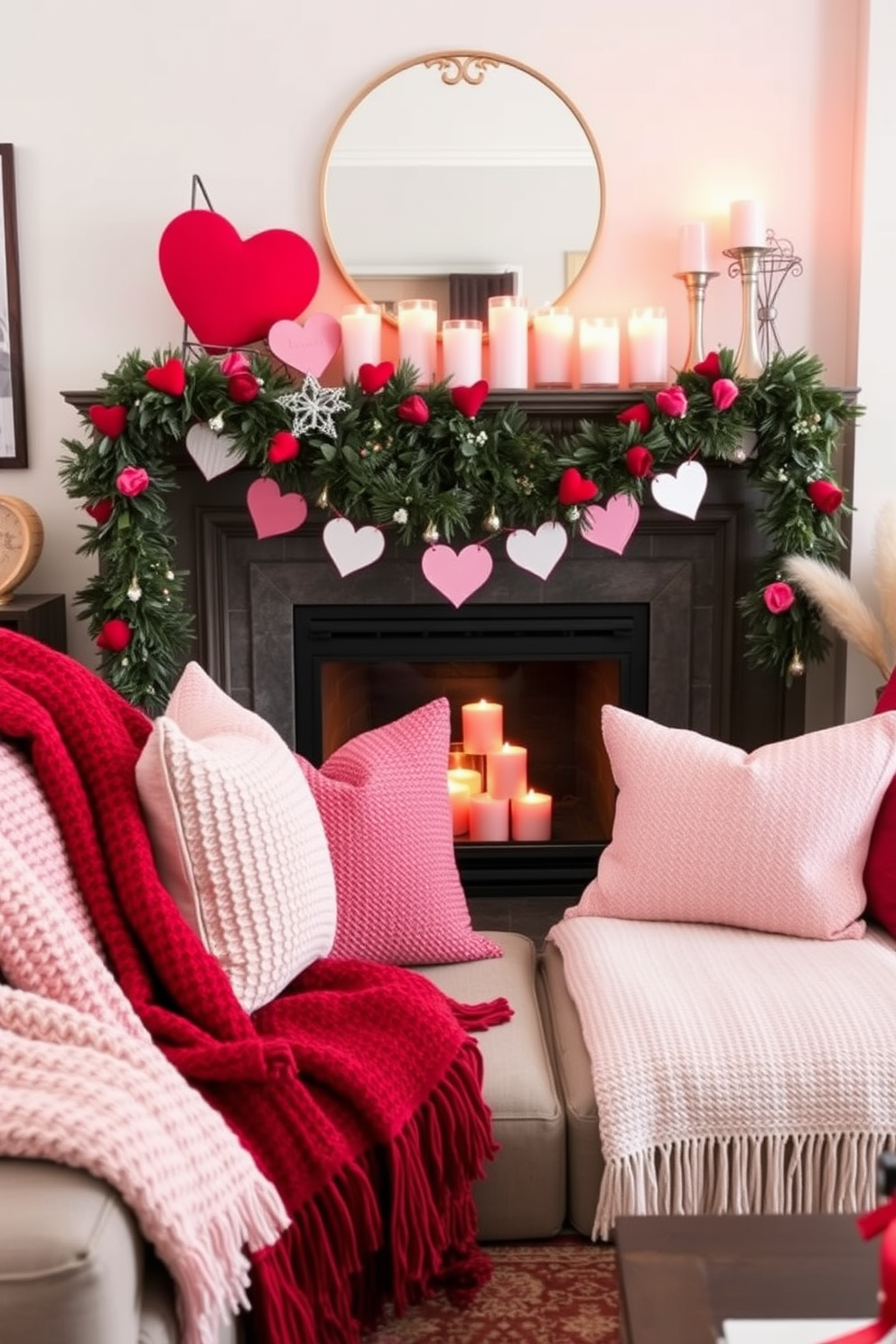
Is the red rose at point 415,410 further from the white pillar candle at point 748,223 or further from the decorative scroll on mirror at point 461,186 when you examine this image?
the white pillar candle at point 748,223

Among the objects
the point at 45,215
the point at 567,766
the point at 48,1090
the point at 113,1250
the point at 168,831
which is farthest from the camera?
the point at 567,766

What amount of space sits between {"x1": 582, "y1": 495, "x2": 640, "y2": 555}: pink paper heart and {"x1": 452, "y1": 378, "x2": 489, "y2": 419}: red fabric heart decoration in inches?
13.2

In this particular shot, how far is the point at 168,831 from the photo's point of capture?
1.65 m

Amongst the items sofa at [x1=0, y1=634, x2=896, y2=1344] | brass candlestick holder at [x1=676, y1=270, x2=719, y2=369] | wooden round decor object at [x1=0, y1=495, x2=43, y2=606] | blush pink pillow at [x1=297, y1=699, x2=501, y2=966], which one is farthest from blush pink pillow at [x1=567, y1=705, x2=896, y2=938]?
wooden round decor object at [x1=0, y1=495, x2=43, y2=606]

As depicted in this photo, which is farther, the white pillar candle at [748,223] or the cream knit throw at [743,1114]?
the white pillar candle at [748,223]

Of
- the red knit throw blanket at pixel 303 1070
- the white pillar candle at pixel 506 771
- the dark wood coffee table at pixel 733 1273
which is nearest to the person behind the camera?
the dark wood coffee table at pixel 733 1273

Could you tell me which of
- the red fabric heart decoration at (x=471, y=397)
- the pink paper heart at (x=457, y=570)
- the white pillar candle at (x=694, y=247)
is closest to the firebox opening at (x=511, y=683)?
the pink paper heart at (x=457, y=570)

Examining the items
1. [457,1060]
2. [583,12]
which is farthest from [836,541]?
[457,1060]

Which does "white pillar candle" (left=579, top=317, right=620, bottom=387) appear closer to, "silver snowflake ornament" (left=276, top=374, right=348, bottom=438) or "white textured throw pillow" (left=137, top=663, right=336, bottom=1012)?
"silver snowflake ornament" (left=276, top=374, right=348, bottom=438)

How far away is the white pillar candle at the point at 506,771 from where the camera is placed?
3262mm

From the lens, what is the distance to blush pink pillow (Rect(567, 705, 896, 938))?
6.74ft

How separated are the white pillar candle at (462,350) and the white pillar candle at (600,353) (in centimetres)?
24

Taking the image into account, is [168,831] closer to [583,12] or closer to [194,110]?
[194,110]

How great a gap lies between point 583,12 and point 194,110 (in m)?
0.90
